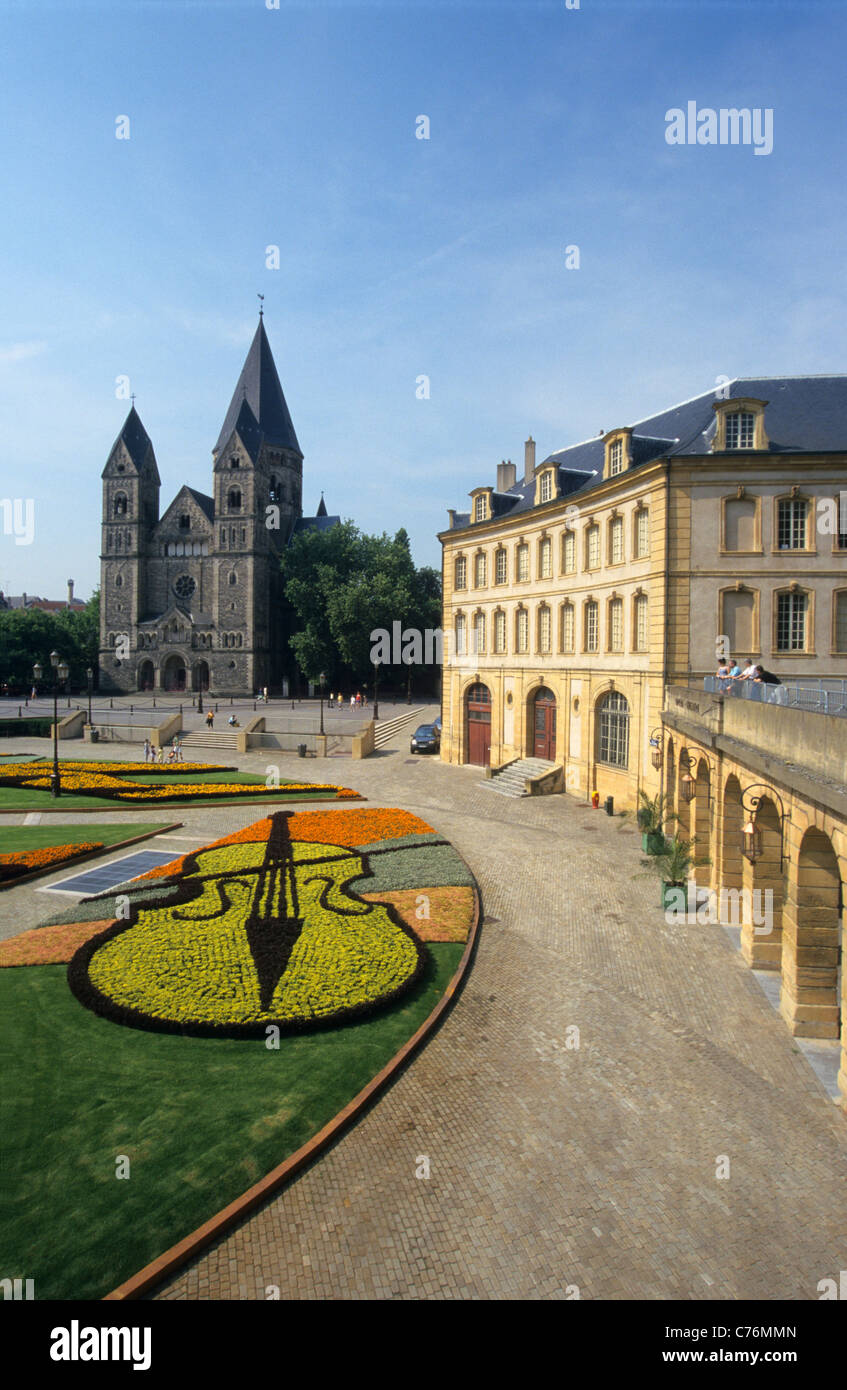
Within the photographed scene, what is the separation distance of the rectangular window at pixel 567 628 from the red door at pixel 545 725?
2739 millimetres

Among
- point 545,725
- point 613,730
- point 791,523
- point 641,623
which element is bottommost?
point 545,725

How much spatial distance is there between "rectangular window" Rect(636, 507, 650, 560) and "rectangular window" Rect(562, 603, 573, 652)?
5.99 metres

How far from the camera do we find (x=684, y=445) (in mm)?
28250

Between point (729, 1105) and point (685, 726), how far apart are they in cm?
1268

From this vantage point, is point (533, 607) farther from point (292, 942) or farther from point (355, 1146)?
point (355, 1146)

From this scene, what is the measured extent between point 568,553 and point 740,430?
10.1m

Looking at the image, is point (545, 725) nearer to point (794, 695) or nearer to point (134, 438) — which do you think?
point (794, 695)

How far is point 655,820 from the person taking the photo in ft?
80.5

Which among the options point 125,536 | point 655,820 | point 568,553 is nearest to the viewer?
point 655,820

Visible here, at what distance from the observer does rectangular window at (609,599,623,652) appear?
101 ft

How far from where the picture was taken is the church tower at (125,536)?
306 ft

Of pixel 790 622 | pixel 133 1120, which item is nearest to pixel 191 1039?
pixel 133 1120
